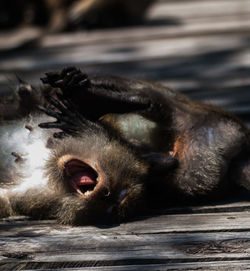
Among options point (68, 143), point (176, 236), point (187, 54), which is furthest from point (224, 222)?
point (187, 54)

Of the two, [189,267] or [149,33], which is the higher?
[149,33]

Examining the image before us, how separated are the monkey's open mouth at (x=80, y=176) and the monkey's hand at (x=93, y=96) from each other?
0.32 meters

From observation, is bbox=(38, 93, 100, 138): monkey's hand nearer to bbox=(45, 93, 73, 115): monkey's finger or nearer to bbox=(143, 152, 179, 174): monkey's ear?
bbox=(45, 93, 73, 115): monkey's finger

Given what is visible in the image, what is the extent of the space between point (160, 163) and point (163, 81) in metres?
2.09

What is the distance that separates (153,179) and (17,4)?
5.04 m

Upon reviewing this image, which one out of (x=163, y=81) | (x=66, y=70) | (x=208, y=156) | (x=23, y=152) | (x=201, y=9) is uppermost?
(x=201, y=9)

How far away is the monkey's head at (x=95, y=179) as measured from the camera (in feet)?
11.1

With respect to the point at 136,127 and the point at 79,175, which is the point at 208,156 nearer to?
the point at 136,127

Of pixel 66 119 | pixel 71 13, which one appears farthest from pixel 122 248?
pixel 71 13

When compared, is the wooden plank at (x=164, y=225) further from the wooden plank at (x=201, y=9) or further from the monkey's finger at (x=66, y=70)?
the wooden plank at (x=201, y=9)

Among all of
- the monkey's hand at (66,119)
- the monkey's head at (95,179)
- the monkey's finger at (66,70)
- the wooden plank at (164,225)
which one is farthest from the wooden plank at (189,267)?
the monkey's finger at (66,70)

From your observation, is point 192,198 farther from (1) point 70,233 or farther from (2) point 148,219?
(1) point 70,233

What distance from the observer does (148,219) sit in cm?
349

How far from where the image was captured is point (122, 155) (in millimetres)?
3553
